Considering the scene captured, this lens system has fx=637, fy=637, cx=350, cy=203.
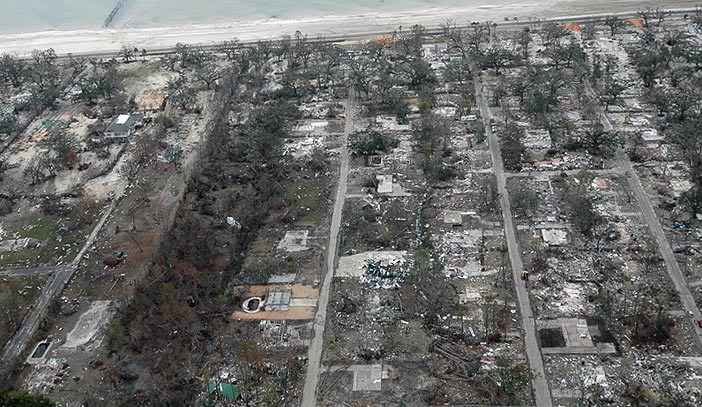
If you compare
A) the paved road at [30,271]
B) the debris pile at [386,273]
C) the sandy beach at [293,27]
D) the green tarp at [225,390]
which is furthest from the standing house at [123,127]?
the green tarp at [225,390]

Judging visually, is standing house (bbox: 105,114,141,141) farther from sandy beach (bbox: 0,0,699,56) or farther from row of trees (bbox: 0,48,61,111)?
sandy beach (bbox: 0,0,699,56)

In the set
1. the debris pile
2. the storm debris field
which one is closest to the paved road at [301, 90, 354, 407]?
the storm debris field

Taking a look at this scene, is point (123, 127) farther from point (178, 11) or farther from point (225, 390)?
point (178, 11)

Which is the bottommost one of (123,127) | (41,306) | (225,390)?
(225,390)

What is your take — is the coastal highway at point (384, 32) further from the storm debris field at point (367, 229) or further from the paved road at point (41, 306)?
the paved road at point (41, 306)

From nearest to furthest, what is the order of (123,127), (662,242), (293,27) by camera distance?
(662,242) < (123,127) < (293,27)

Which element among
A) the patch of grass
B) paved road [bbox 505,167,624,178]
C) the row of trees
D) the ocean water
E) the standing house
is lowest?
the patch of grass

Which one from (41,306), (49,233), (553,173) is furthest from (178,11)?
(553,173)
